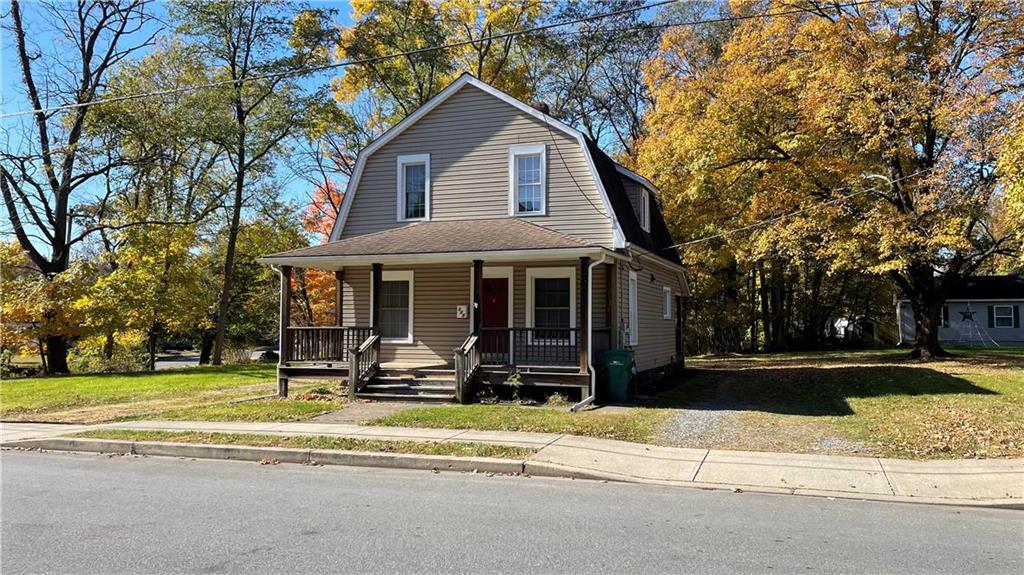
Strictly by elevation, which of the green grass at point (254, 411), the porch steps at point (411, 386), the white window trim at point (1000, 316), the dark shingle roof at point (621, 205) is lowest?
the green grass at point (254, 411)

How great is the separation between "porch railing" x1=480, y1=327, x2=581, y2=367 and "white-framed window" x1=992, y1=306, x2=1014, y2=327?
115 ft

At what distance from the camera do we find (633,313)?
16.7 metres

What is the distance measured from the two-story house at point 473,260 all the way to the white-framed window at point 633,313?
0.17ft

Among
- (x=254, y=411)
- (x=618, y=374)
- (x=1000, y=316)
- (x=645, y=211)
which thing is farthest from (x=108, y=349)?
(x=1000, y=316)

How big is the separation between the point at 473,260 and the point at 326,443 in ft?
17.5

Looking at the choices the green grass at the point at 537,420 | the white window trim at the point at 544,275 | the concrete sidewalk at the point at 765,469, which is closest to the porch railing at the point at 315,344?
the green grass at the point at 537,420

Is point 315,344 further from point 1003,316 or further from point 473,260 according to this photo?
point 1003,316

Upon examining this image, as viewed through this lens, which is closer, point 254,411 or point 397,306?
point 254,411

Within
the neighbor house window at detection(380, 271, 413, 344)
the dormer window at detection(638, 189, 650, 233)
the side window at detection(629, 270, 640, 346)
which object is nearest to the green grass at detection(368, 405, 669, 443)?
the side window at detection(629, 270, 640, 346)

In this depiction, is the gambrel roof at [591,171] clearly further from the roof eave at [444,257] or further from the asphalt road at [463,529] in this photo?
the asphalt road at [463,529]

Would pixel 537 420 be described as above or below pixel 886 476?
above

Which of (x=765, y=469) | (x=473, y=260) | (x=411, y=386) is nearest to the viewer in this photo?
(x=765, y=469)

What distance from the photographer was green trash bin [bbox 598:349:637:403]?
1392 centimetres

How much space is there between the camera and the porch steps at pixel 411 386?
1398cm
